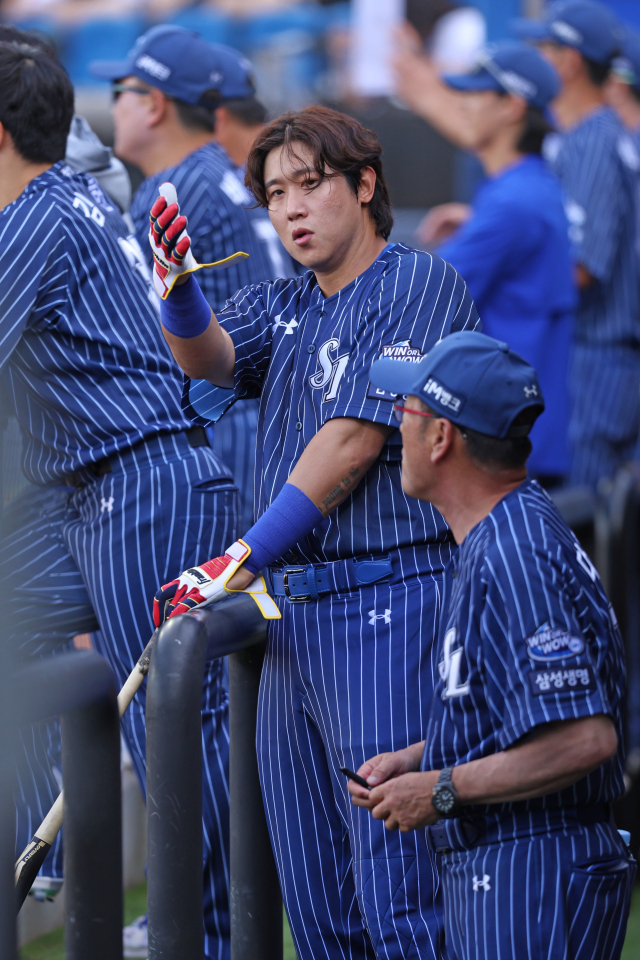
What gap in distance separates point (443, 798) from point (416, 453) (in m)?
0.55

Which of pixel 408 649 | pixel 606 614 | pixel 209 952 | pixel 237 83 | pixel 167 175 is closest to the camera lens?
pixel 606 614

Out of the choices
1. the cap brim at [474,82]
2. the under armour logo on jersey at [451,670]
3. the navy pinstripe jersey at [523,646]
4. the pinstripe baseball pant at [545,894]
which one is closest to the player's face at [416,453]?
the navy pinstripe jersey at [523,646]

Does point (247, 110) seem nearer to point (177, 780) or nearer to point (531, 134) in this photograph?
point (531, 134)

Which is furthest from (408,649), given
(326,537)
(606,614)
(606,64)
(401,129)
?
(401,129)

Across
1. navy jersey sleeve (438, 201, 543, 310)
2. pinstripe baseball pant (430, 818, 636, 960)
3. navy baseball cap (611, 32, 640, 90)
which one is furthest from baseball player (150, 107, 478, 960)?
navy baseball cap (611, 32, 640, 90)

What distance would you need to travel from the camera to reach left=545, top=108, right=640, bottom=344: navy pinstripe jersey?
5.35m

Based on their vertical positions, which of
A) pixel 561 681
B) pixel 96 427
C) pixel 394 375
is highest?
pixel 394 375

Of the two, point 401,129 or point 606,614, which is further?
point 401,129

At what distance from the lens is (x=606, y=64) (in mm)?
5660

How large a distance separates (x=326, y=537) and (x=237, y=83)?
8.99 ft

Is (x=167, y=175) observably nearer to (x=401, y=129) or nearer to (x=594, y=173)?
(x=594, y=173)

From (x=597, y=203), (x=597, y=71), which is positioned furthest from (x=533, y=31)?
(x=597, y=203)

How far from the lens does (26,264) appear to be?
109 inches

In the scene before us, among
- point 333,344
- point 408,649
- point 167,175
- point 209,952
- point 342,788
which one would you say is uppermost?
point 167,175
